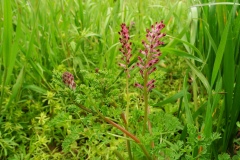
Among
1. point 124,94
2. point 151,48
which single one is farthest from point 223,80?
point 124,94

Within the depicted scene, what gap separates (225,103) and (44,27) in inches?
45.1

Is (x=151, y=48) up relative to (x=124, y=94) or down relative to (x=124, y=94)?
up

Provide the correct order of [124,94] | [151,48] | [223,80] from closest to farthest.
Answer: [151,48] < [223,80] < [124,94]

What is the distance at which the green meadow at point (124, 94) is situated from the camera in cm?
87

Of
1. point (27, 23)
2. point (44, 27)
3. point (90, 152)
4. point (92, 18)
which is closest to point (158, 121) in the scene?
point (90, 152)

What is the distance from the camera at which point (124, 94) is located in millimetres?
1435

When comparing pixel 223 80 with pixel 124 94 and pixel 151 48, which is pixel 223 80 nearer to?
pixel 151 48

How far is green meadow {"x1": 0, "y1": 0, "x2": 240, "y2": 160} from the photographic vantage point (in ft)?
2.87

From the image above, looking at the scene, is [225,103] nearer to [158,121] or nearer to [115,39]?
[158,121]

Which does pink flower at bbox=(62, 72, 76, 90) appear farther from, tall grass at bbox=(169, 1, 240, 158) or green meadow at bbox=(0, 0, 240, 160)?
tall grass at bbox=(169, 1, 240, 158)

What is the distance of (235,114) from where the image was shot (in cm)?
107

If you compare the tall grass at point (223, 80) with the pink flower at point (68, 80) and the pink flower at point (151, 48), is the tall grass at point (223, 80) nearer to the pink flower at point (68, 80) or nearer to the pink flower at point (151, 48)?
the pink flower at point (151, 48)

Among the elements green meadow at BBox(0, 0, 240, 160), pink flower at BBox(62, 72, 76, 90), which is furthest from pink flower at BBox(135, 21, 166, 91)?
pink flower at BBox(62, 72, 76, 90)

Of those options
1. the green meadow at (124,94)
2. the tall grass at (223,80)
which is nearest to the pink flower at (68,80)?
the green meadow at (124,94)
